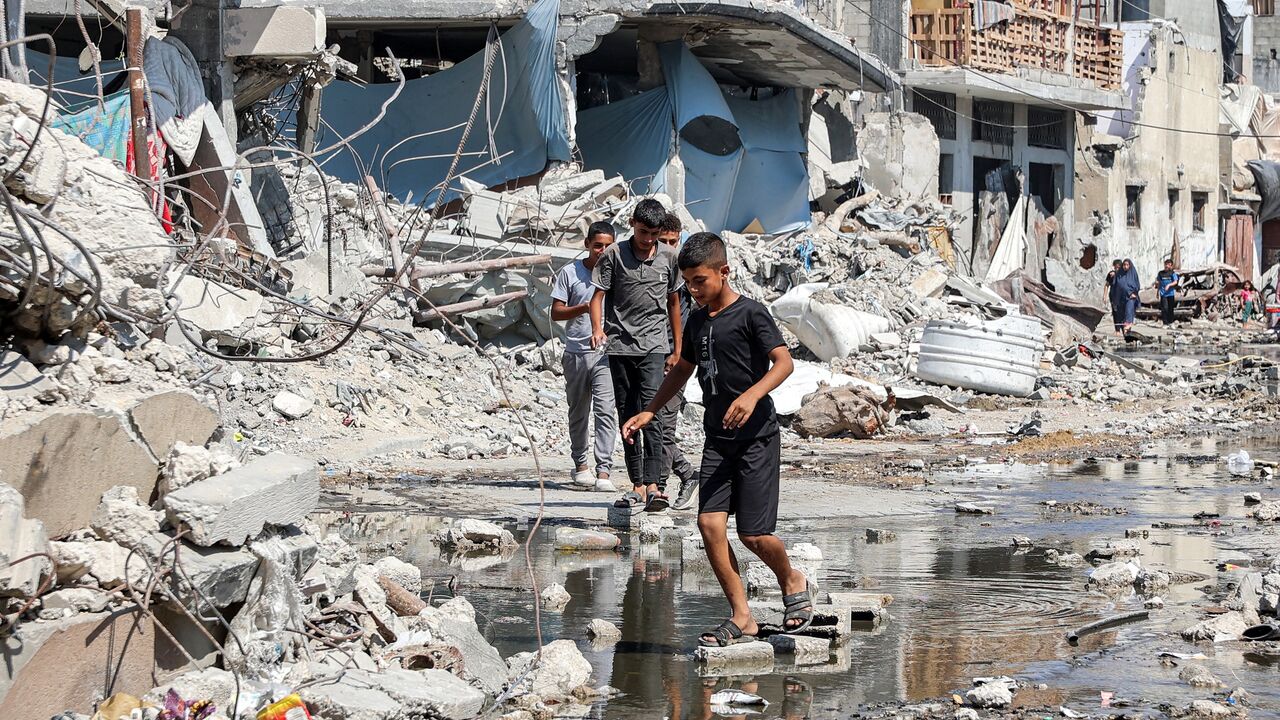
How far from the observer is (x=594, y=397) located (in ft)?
29.4

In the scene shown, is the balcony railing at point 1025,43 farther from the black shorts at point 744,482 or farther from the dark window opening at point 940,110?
the black shorts at point 744,482

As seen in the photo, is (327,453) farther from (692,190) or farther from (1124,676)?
(692,190)

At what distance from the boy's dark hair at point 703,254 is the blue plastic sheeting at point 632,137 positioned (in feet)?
51.7

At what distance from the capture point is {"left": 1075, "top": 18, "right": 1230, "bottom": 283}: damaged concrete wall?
37.2 metres

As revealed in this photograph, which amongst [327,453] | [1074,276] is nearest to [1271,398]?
[327,453]

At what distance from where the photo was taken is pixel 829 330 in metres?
17.5

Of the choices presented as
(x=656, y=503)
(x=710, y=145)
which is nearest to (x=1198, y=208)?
(x=710, y=145)

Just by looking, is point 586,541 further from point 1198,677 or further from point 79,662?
point 79,662

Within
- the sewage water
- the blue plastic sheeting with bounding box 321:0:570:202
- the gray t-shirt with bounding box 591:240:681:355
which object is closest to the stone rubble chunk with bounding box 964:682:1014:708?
the sewage water

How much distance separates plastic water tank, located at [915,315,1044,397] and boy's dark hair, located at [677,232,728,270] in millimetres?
11021

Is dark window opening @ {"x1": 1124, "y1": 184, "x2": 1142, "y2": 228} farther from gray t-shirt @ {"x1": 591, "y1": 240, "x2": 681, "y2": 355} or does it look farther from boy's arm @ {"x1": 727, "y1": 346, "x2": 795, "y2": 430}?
boy's arm @ {"x1": 727, "y1": 346, "x2": 795, "y2": 430}

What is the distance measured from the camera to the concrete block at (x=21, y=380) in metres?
4.66

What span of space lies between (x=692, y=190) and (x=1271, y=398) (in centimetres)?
860

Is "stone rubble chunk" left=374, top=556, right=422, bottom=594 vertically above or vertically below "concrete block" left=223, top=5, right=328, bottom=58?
below
